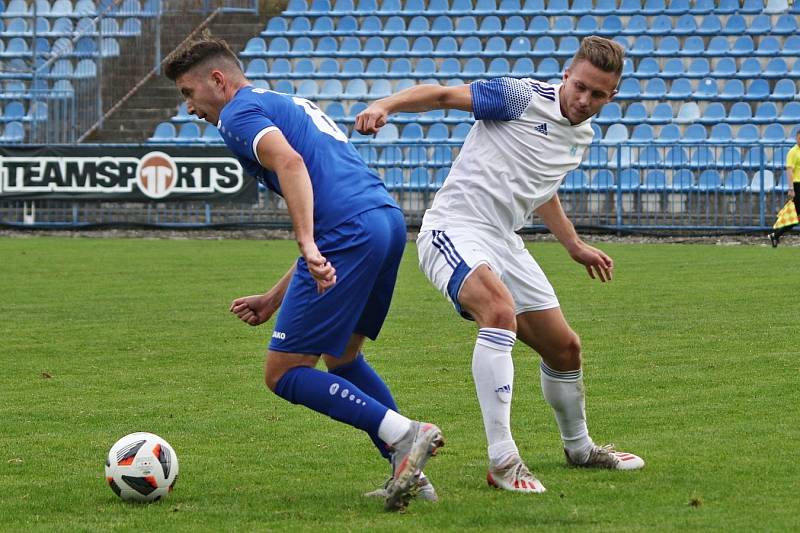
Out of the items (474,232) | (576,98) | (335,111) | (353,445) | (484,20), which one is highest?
(484,20)

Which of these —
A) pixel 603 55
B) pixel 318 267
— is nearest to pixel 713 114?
pixel 603 55

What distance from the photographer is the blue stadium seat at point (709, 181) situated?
838 inches

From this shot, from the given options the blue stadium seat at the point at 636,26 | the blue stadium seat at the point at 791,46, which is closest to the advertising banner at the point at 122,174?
the blue stadium seat at the point at 636,26

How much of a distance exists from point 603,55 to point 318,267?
1.47 meters

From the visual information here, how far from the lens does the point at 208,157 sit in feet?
72.2

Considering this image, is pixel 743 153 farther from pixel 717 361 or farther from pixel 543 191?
pixel 543 191

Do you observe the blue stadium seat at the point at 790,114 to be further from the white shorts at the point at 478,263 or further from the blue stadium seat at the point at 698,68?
the white shorts at the point at 478,263

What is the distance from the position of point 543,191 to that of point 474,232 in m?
0.38

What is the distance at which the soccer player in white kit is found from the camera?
4992mm

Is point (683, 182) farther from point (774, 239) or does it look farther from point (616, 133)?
point (616, 133)

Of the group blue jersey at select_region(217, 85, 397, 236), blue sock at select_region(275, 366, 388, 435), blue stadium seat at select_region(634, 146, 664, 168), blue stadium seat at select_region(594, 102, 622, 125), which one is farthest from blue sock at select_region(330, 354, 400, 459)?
blue stadium seat at select_region(594, 102, 622, 125)

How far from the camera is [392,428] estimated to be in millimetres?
4719

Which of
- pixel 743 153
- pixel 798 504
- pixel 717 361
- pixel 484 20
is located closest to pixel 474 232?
pixel 798 504

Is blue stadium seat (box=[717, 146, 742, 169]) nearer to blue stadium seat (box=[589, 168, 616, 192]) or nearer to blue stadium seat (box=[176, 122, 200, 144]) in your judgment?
blue stadium seat (box=[589, 168, 616, 192])
